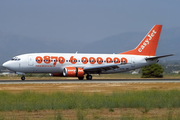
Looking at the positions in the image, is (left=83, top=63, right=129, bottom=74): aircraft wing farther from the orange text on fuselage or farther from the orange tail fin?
the orange tail fin

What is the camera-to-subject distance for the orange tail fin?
170ft

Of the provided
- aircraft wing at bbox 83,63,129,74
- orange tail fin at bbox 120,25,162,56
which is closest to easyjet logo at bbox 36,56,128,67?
aircraft wing at bbox 83,63,129,74

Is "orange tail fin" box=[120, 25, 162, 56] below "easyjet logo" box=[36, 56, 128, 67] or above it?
above

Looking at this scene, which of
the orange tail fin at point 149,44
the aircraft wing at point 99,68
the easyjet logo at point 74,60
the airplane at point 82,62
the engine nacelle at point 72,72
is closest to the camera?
the engine nacelle at point 72,72

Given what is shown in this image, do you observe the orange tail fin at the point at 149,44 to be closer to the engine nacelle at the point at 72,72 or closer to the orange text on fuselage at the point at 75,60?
the orange text on fuselage at the point at 75,60

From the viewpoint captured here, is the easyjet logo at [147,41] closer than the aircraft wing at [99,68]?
No

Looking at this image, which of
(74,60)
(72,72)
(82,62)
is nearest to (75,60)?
(74,60)

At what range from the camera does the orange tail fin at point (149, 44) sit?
51.9 m

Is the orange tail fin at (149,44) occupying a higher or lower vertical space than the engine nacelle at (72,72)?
higher

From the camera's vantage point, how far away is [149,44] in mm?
52062

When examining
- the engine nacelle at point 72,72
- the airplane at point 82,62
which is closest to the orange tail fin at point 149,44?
the airplane at point 82,62

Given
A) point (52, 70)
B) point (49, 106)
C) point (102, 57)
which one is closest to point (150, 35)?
point (102, 57)

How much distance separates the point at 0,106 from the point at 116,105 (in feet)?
23.0

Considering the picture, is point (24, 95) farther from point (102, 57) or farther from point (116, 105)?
point (102, 57)
